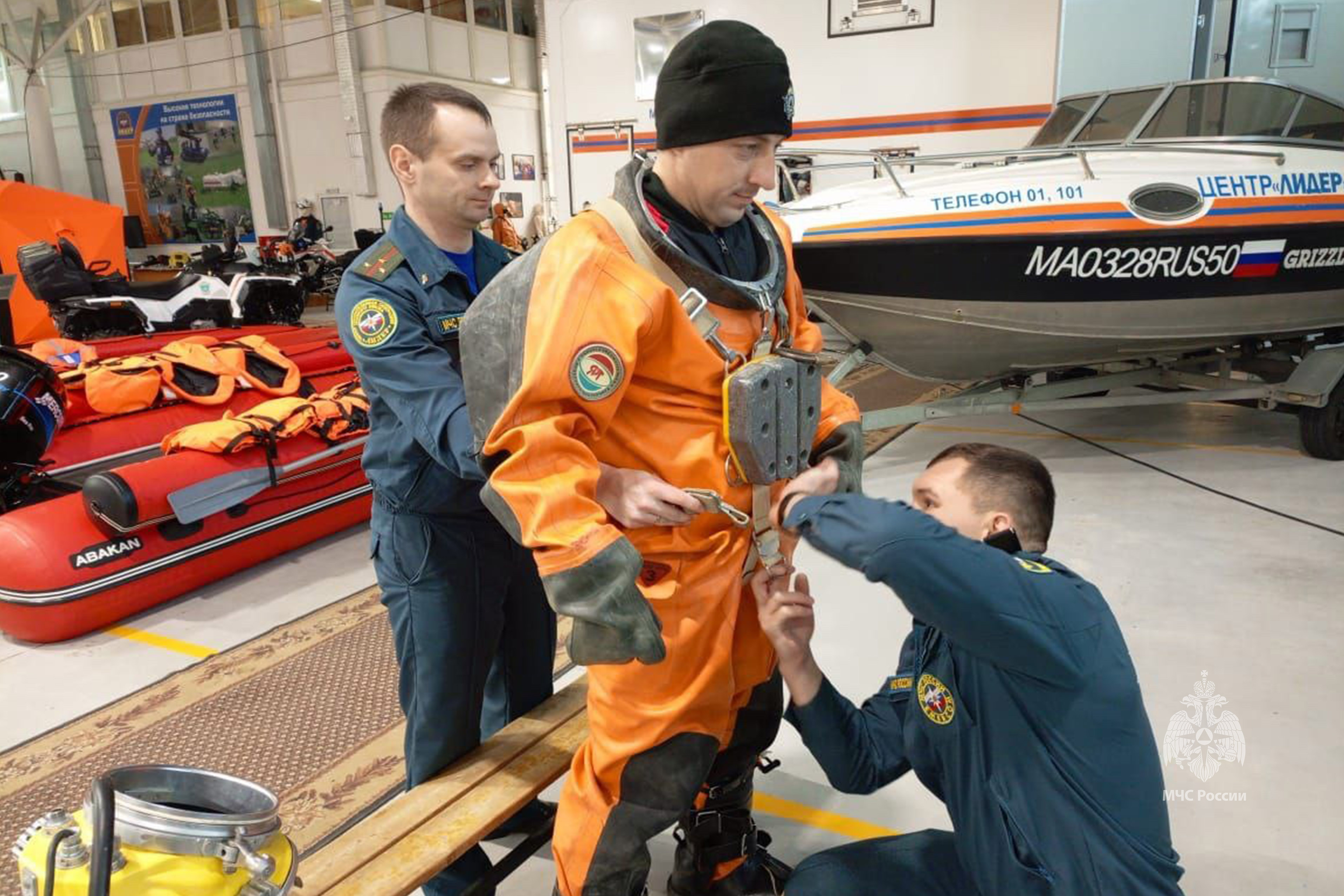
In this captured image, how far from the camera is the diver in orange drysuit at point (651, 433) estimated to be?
1081 mm

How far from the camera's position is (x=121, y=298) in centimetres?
671

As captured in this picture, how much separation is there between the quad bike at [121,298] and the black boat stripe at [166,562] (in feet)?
12.0

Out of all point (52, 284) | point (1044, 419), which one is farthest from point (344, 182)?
point (1044, 419)

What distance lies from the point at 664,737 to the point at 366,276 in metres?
1.03

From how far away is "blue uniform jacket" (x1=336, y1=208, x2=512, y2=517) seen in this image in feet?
5.03

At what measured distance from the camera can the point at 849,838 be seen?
2127 millimetres

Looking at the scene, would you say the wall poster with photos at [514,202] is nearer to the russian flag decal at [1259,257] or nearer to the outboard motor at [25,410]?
the outboard motor at [25,410]

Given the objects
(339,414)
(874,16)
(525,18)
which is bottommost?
(339,414)

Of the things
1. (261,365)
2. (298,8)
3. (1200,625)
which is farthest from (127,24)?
(1200,625)

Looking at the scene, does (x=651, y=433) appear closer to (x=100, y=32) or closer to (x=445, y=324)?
(x=445, y=324)

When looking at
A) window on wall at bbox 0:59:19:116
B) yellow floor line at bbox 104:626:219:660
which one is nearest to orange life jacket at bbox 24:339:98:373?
yellow floor line at bbox 104:626:219:660

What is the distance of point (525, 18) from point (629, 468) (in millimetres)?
19883

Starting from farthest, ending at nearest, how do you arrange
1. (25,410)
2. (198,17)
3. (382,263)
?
(198,17) < (25,410) < (382,263)

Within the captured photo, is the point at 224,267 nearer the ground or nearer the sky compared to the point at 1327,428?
nearer the sky
